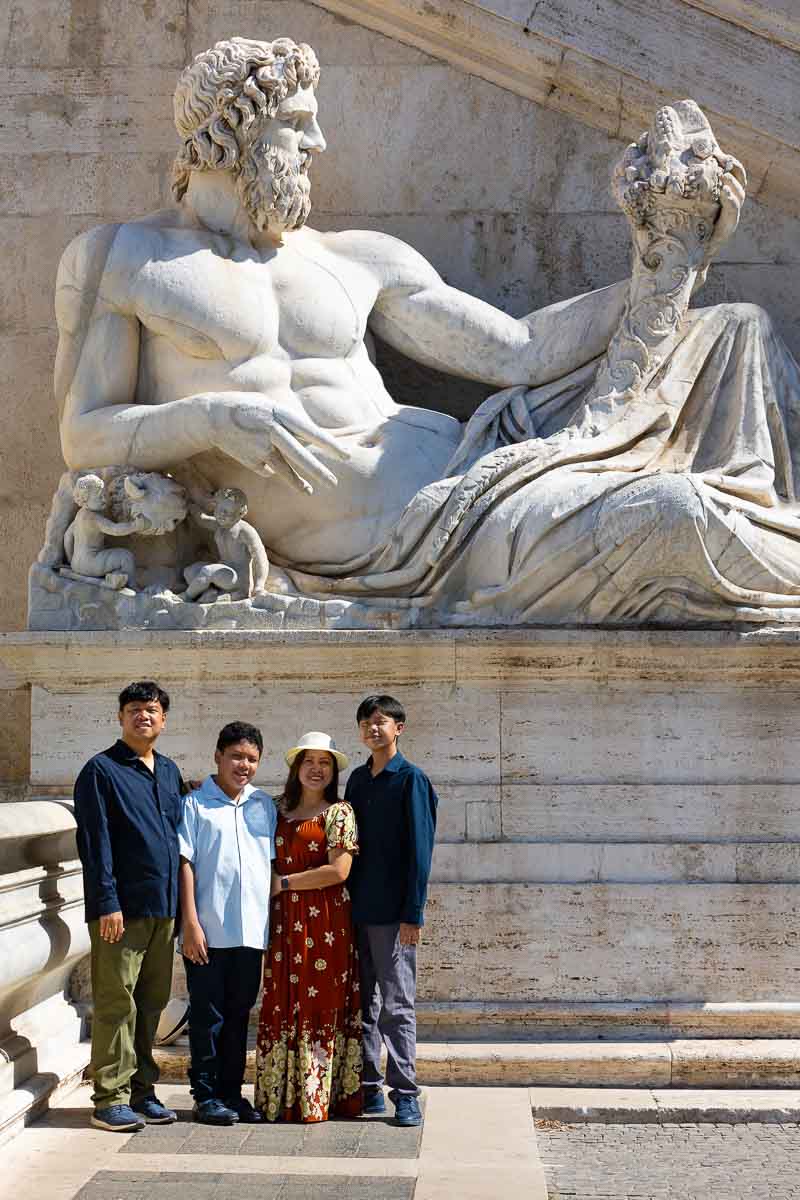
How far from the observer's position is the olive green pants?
5828 mm

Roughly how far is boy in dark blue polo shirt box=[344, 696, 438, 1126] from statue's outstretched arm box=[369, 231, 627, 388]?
8.01 ft

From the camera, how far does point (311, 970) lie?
6.02 metres

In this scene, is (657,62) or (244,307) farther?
(657,62)

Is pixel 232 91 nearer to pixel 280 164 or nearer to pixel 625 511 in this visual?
pixel 280 164

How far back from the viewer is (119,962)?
583 centimetres

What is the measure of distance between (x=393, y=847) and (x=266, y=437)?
2013 mm

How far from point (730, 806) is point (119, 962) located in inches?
97.2

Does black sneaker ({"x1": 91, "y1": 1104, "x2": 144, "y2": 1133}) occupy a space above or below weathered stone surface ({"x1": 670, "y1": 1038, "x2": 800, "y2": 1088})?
below

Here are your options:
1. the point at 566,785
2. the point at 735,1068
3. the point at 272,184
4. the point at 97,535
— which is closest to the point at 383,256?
the point at 272,184

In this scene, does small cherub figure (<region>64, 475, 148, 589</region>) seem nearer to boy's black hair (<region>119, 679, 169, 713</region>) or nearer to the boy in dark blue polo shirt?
boy's black hair (<region>119, 679, 169, 713</region>)

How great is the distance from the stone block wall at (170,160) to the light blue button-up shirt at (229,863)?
9.74ft

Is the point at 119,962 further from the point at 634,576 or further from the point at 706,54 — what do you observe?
the point at 706,54

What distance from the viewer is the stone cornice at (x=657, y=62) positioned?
8.47 m

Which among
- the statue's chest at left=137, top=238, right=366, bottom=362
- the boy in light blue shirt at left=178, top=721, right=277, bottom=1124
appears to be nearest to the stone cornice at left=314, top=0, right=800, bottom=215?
the statue's chest at left=137, top=238, right=366, bottom=362
